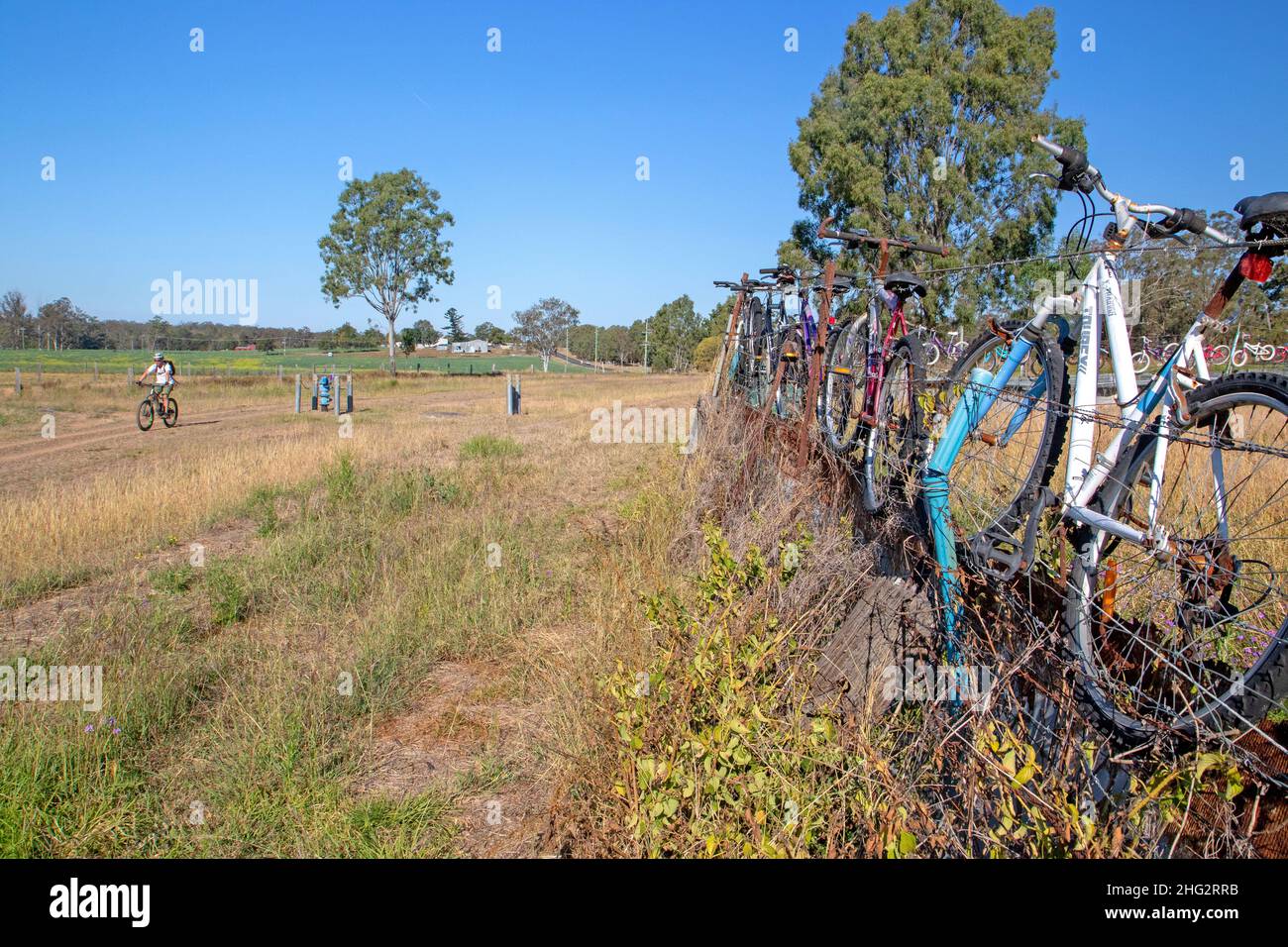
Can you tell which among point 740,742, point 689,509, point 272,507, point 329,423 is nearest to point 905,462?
point 740,742

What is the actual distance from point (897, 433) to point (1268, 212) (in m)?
2.22

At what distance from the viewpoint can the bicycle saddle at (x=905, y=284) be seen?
14.6 ft

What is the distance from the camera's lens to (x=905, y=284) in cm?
460

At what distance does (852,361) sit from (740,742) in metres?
3.60

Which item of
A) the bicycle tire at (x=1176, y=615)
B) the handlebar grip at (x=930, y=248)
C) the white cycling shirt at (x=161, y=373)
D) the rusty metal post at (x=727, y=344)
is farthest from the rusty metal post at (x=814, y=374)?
the white cycling shirt at (x=161, y=373)

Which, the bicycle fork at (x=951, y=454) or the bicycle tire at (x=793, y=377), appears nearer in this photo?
the bicycle fork at (x=951, y=454)

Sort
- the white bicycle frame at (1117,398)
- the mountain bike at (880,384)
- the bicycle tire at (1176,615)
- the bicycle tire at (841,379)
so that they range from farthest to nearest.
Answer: the bicycle tire at (841,379) < the mountain bike at (880,384) < the white bicycle frame at (1117,398) < the bicycle tire at (1176,615)

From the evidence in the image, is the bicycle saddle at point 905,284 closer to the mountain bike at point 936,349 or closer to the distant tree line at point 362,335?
the mountain bike at point 936,349

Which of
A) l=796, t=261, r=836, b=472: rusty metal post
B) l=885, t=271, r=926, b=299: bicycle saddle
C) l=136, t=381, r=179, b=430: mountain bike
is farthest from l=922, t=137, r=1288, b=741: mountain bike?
l=136, t=381, r=179, b=430: mountain bike

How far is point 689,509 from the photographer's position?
6.00 metres

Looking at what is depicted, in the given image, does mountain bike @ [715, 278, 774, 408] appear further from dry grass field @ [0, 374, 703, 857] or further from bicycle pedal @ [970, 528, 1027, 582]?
bicycle pedal @ [970, 528, 1027, 582]

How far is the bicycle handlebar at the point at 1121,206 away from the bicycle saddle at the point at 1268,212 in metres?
0.23

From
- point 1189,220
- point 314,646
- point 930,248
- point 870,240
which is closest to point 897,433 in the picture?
point 930,248
